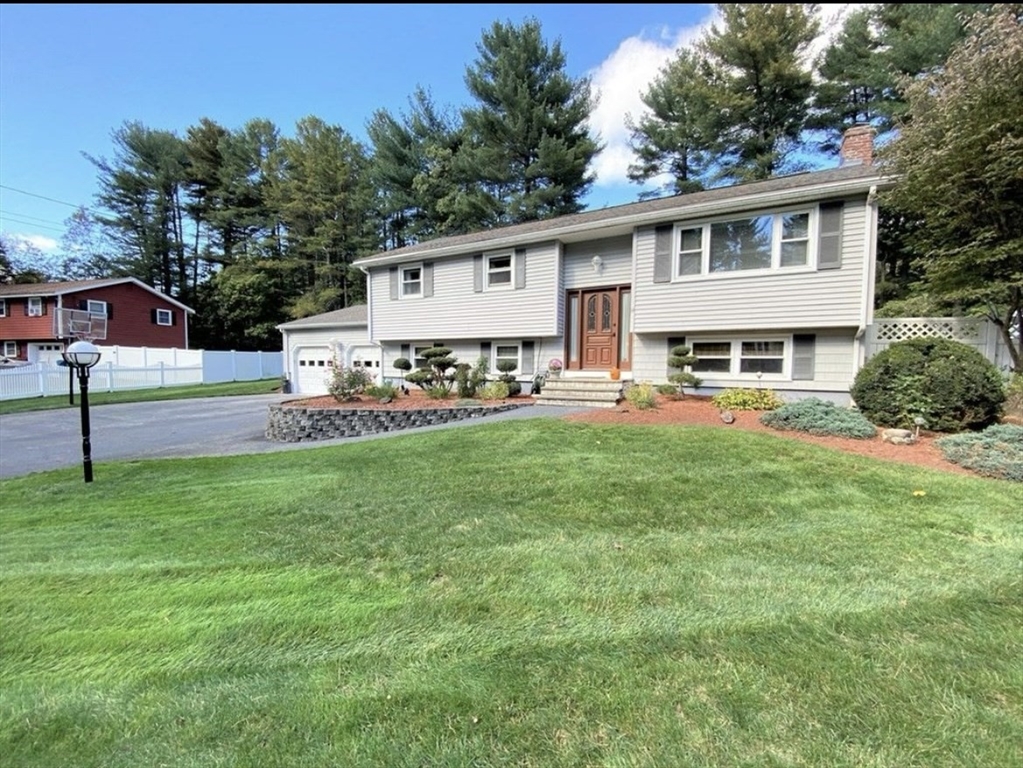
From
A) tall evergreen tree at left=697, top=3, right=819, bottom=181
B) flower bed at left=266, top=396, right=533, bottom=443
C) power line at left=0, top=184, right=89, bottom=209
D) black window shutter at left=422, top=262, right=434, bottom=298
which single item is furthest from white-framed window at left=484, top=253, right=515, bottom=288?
power line at left=0, top=184, right=89, bottom=209

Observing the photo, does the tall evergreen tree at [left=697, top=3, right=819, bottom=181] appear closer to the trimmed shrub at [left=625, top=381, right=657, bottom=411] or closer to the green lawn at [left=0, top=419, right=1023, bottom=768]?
the trimmed shrub at [left=625, top=381, right=657, bottom=411]

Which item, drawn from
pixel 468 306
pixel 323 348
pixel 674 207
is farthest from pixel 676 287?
pixel 323 348

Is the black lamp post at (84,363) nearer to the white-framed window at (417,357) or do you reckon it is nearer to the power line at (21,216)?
the white-framed window at (417,357)

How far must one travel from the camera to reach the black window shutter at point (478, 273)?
42.3ft

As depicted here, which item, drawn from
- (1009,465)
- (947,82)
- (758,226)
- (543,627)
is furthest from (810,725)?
(947,82)

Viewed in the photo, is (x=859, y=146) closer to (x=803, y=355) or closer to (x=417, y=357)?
(x=803, y=355)

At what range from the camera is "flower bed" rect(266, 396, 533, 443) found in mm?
10162

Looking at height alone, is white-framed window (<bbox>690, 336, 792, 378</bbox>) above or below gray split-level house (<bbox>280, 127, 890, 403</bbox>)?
below

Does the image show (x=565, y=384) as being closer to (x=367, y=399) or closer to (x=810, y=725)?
(x=367, y=399)

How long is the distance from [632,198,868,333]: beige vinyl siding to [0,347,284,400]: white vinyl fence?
63.3ft

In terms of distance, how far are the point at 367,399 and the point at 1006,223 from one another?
13.0m

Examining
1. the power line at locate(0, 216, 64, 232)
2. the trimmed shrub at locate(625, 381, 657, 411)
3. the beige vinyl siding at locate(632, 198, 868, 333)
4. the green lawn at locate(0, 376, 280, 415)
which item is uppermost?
the power line at locate(0, 216, 64, 232)

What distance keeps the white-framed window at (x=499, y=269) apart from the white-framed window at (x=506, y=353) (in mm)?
1570

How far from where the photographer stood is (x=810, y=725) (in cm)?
180
